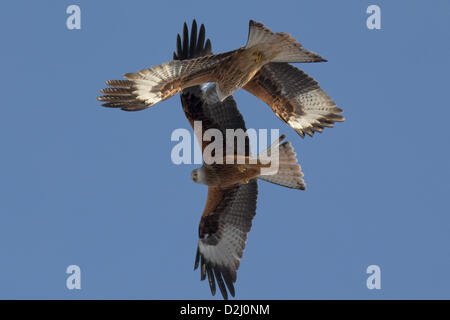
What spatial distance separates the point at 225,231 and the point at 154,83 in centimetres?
252

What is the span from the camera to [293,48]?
31.5 ft

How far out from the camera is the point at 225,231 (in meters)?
11.3

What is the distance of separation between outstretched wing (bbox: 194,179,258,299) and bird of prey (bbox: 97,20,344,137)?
117cm

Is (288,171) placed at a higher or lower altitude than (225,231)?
higher

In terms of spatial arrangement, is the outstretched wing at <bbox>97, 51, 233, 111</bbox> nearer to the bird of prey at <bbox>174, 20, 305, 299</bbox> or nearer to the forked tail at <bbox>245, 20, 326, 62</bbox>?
the forked tail at <bbox>245, 20, 326, 62</bbox>

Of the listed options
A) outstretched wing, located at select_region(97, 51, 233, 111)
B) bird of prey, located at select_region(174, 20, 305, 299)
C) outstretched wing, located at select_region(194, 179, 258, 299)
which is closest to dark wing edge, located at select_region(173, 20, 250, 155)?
bird of prey, located at select_region(174, 20, 305, 299)

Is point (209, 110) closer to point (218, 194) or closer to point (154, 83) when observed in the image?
point (218, 194)

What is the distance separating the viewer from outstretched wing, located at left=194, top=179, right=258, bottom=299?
11234 millimetres

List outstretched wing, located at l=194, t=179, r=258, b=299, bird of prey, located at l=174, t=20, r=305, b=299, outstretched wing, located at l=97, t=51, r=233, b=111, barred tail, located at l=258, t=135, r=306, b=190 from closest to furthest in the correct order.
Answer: outstretched wing, located at l=97, t=51, r=233, b=111
barred tail, located at l=258, t=135, r=306, b=190
bird of prey, located at l=174, t=20, r=305, b=299
outstretched wing, located at l=194, t=179, r=258, b=299

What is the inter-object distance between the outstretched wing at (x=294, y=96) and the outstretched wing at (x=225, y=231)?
1.10 meters

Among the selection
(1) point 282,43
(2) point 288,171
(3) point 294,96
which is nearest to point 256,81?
(3) point 294,96
